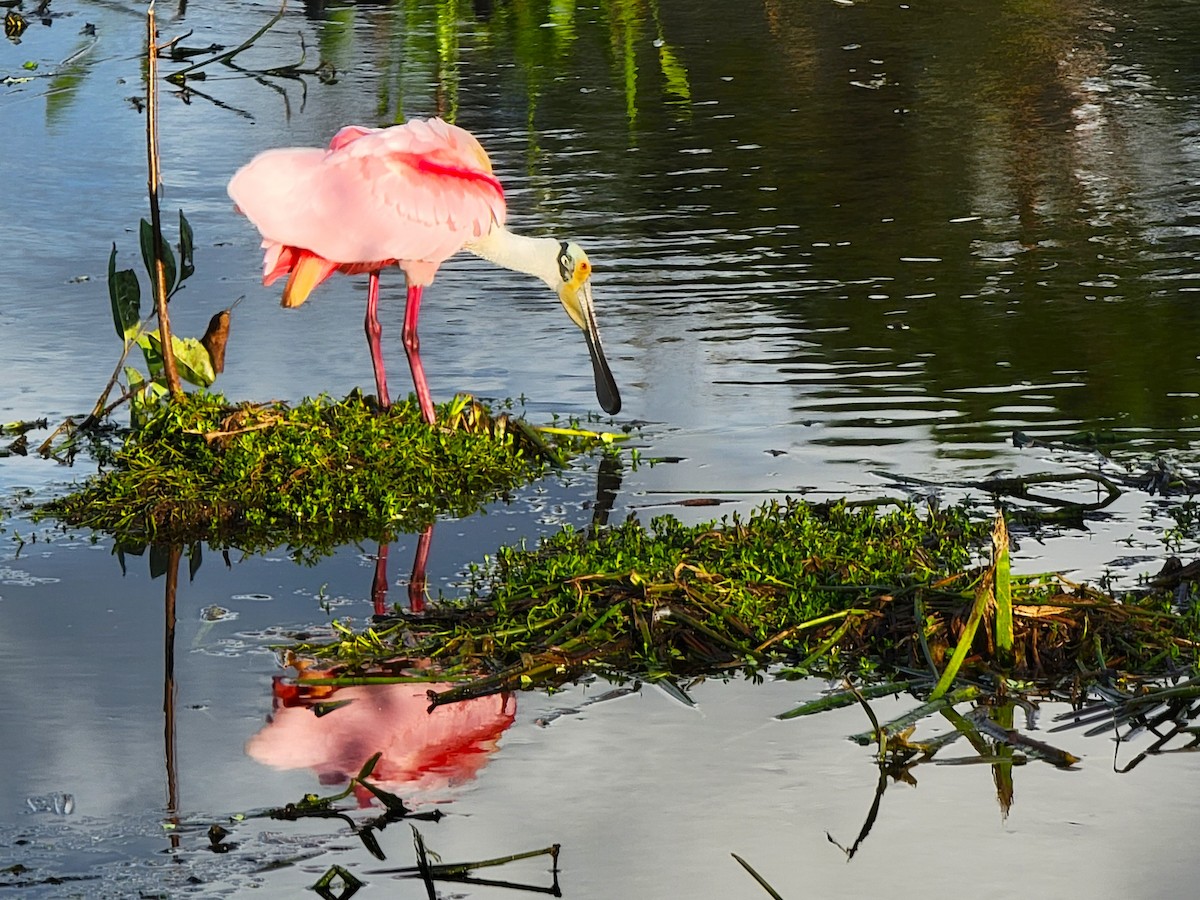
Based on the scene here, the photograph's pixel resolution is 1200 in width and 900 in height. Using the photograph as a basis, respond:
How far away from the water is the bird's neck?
0.58 meters

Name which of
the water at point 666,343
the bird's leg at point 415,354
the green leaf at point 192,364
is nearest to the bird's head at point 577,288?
the water at point 666,343

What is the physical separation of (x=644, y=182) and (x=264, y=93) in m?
5.40

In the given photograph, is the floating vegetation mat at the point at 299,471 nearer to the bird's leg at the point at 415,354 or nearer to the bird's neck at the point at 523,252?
the bird's leg at the point at 415,354

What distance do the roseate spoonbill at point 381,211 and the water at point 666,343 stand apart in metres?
0.72

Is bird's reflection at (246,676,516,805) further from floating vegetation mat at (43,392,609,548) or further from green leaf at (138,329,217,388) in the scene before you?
green leaf at (138,329,217,388)

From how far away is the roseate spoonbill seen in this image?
30.9ft

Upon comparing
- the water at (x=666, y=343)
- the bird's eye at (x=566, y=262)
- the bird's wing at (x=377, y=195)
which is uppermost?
the bird's wing at (x=377, y=195)

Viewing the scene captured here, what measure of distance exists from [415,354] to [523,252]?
85 centimetres

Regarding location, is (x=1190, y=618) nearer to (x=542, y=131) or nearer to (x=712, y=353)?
(x=712, y=353)

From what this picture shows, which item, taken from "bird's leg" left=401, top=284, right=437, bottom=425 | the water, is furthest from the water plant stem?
"bird's leg" left=401, top=284, right=437, bottom=425

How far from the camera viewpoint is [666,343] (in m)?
11.2

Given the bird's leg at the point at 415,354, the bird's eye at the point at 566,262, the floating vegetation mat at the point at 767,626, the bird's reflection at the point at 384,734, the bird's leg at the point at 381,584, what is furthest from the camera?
the bird's eye at the point at 566,262

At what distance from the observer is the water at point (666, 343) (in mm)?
5680

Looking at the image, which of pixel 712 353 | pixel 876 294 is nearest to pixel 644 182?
pixel 876 294
